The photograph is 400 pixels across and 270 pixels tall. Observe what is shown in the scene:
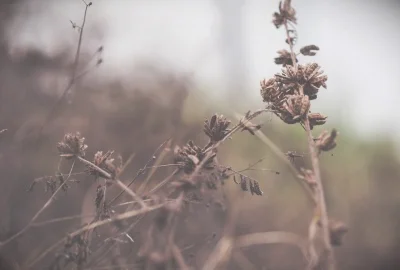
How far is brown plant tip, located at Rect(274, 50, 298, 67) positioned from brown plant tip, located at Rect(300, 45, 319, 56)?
0.10 ft

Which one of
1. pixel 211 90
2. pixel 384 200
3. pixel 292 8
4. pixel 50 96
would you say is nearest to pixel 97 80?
pixel 50 96

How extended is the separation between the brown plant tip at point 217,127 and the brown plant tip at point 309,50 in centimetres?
23

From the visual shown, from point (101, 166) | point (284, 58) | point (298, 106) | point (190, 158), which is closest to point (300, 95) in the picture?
point (298, 106)

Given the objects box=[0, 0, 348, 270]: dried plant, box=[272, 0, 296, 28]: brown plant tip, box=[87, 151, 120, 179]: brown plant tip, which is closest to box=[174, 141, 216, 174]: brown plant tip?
box=[0, 0, 348, 270]: dried plant

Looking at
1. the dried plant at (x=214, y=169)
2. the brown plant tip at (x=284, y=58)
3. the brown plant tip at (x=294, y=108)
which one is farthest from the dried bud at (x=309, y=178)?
the brown plant tip at (x=284, y=58)

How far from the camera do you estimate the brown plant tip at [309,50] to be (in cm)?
81

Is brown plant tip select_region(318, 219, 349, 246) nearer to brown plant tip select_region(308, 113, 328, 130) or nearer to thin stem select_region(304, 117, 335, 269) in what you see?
thin stem select_region(304, 117, 335, 269)

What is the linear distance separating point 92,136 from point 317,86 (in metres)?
1.41

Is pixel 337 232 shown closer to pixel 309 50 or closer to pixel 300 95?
pixel 300 95

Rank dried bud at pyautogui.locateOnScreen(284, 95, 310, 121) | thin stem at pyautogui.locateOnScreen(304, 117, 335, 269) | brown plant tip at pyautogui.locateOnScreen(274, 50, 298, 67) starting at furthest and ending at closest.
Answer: brown plant tip at pyautogui.locateOnScreen(274, 50, 298, 67) → dried bud at pyautogui.locateOnScreen(284, 95, 310, 121) → thin stem at pyautogui.locateOnScreen(304, 117, 335, 269)

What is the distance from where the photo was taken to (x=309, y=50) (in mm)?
814

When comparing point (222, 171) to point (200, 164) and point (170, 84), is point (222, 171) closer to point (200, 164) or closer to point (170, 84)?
point (200, 164)

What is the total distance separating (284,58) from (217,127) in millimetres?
215

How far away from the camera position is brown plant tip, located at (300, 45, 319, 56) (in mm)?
808
